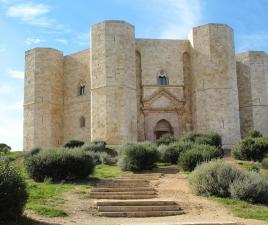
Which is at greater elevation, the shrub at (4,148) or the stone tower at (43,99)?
the stone tower at (43,99)

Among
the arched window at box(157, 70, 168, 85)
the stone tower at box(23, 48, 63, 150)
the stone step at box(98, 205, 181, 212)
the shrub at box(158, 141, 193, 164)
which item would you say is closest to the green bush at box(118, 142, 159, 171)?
the shrub at box(158, 141, 193, 164)

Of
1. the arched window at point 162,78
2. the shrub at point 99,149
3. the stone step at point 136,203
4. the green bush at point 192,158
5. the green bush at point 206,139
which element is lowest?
the stone step at point 136,203

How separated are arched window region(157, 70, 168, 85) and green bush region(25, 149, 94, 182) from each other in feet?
59.1

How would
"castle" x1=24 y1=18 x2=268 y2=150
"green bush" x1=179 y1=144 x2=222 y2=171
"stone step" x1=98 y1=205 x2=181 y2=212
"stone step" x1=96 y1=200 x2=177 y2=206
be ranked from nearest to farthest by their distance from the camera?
"stone step" x1=98 y1=205 x2=181 y2=212 → "stone step" x1=96 y1=200 x2=177 y2=206 → "green bush" x1=179 y1=144 x2=222 y2=171 → "castle" x1=24 y1=18 x2=268 y2=150

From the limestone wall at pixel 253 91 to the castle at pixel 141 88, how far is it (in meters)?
0.07

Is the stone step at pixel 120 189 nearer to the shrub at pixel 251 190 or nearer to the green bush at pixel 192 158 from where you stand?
the shrub at pixel 251 190

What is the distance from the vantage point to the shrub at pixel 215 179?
1121 cm

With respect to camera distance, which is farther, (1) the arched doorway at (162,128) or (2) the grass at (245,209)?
(1) the arched doorway at (162,128)

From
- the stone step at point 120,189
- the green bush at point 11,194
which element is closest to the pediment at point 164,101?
the stone step at point 120,189

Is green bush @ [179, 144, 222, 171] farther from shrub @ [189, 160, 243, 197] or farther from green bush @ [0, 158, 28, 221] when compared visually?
green bush @ [0, 158, 28, 221]

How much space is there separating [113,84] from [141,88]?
115 inches

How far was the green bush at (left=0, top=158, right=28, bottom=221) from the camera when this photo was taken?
7426mm

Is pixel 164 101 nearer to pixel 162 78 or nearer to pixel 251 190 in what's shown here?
pixel 162 78

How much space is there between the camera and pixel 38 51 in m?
32.1
